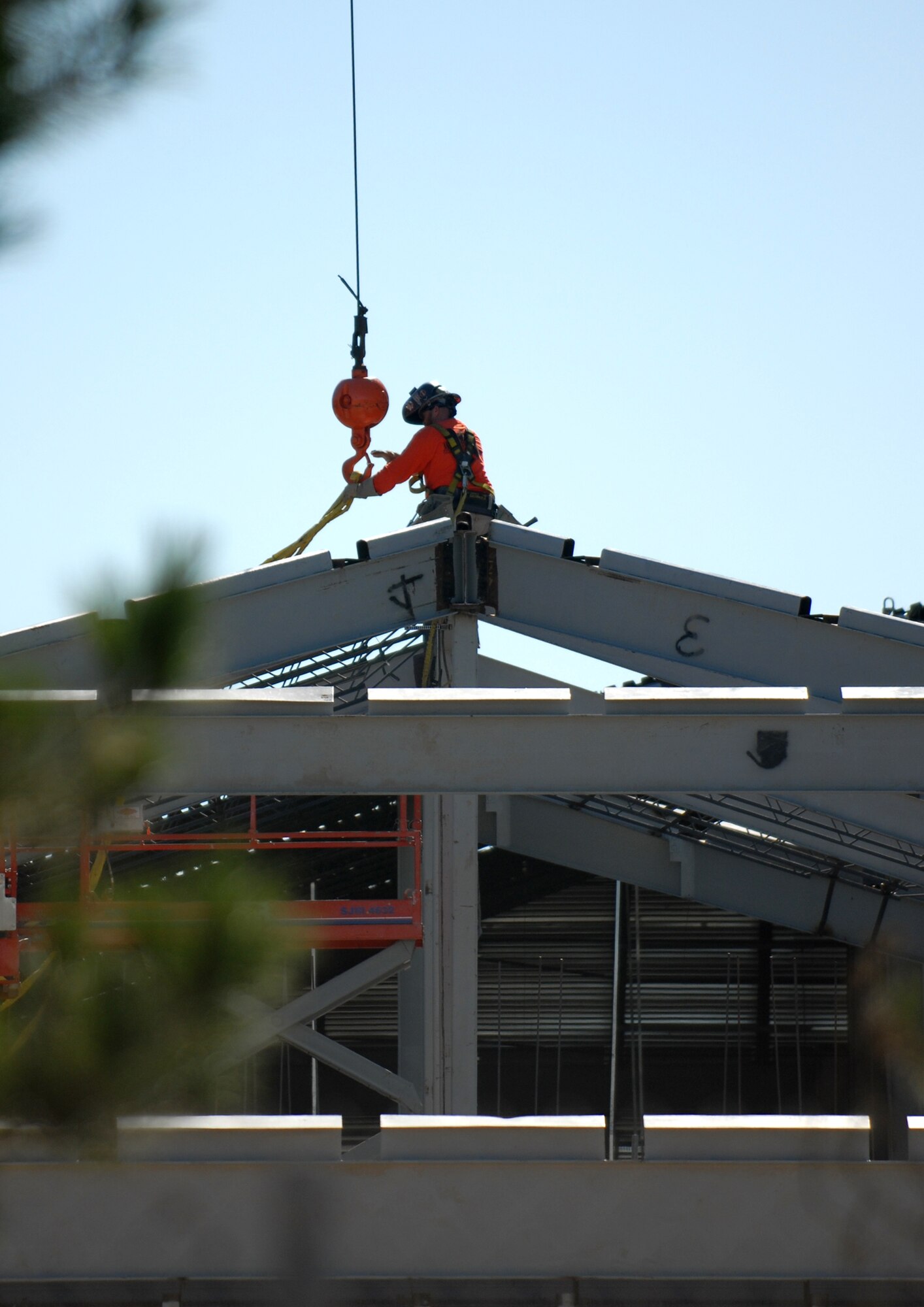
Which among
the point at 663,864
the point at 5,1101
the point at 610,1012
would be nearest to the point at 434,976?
the point at 663,864

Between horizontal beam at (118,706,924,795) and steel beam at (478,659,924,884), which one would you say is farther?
steel beam at (478,659,924,884)

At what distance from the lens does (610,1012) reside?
65.4 ft

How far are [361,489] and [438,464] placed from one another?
658 millimetres

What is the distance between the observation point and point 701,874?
16.7m

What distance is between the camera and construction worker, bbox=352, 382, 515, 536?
37.3ft

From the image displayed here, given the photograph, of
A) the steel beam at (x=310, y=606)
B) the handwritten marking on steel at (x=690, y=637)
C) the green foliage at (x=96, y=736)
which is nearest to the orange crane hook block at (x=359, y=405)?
the steel beam at (x=310, y=606)

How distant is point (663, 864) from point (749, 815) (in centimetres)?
390

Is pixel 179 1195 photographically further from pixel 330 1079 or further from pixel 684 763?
pixel 330 1079

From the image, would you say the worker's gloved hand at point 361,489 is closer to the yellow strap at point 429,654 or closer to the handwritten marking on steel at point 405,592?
the yellow strap at point 429,654

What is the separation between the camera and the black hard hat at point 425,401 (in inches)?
492

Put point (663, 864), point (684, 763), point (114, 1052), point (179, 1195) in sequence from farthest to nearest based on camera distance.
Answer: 1. point (663, 864)
2. point (684, 763)
3. point (179, 1195)
4. point (114, 1052)

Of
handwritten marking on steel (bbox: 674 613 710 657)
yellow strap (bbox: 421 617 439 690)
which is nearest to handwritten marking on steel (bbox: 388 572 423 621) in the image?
yellow strap (bbox: 421 617 439 690)

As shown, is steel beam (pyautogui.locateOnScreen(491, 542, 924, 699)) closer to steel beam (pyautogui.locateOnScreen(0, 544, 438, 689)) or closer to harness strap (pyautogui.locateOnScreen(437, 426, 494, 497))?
steel beam (pyautogui.locateOnScreen(0, 544, 438, 689))

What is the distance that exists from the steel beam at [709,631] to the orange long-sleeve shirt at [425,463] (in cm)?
157
